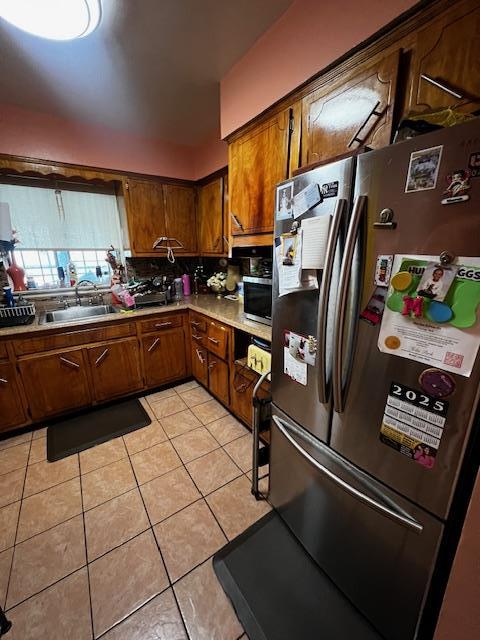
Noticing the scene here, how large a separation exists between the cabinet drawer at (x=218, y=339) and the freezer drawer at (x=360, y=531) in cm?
88

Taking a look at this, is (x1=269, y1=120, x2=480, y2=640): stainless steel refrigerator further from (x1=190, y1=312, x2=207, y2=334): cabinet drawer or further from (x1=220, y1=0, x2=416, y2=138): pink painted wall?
(x1=190, y1=312, x2=207, y2=334): cabinet drawer

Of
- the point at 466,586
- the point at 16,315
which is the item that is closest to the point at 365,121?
the point at 466,586

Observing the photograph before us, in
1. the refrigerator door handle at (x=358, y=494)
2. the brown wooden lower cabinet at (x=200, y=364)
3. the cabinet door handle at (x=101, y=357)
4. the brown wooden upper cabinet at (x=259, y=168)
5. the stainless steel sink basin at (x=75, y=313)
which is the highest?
the brown wooden upper cabinet at (x=259, y=168)

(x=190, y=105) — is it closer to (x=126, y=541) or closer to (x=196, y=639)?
(x=126, y=541)

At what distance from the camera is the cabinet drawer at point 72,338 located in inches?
75.8

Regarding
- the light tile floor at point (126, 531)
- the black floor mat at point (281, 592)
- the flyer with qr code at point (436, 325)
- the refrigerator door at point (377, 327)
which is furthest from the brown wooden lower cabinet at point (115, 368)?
the flyer with qr code at point (436, 325)

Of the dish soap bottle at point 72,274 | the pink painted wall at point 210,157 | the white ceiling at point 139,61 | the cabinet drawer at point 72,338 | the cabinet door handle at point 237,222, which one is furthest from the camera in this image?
the dish soap bottle at point 72,274

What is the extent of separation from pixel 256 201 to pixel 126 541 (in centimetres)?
205

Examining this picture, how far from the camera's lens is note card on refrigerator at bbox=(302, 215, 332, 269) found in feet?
2.88

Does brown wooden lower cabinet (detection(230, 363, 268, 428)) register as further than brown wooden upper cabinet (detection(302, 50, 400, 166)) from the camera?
Yes

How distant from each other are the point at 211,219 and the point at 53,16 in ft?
5.63

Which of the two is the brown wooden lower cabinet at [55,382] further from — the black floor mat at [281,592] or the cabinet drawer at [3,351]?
the black floor mat at [281,592]

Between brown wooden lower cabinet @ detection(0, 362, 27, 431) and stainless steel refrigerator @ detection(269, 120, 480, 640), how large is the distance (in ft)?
6.74

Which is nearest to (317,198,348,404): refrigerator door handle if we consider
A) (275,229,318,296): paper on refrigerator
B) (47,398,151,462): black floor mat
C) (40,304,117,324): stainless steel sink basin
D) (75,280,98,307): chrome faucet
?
(275,229,318,296): paper on refrigerator
